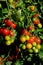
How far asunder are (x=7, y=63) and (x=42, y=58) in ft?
1.67

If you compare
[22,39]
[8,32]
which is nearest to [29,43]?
[22,39]

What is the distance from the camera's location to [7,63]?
3.46 m

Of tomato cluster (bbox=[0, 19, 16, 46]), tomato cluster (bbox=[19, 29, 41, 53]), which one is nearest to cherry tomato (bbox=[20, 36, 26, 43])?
tomato cluster (bbox=[19, 29, 41, 53])

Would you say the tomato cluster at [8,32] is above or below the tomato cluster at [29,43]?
above

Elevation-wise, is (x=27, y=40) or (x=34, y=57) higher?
(x=27, y=40)

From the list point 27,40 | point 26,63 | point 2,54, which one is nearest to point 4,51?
point 2,54

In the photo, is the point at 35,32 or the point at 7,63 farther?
the point at 7,63

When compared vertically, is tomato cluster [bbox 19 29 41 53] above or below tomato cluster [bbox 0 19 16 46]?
below

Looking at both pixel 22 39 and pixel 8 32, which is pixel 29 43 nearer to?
pixel 22 39

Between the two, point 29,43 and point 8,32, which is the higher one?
point 8,32

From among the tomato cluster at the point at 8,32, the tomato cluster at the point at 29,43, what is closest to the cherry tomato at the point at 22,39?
the tomato cluster at the point at 29,43

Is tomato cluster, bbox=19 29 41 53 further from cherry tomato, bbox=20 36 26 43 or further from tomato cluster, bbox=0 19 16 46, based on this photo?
tomato cluster, bbox=0 19 16 46

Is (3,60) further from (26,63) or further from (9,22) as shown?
(9,22)

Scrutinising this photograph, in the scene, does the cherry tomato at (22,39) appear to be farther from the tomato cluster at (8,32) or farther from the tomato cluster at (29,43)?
the tomato cluster at (8,32)
